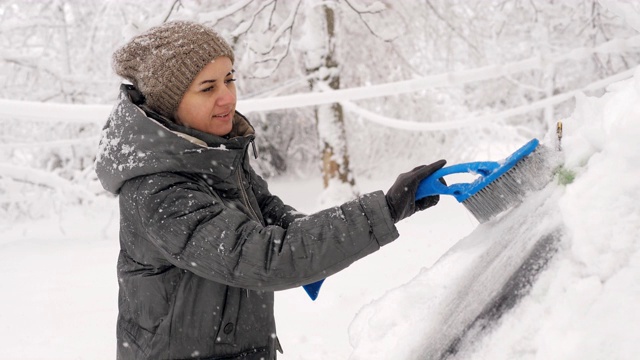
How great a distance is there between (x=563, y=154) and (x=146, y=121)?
3.68ft

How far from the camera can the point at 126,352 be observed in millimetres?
1855

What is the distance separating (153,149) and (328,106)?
266 inches

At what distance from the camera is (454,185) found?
1.63 metres

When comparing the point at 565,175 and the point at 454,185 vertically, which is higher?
the point at 454,185

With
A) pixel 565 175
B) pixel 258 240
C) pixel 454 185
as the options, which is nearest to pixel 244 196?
pixel 258 240

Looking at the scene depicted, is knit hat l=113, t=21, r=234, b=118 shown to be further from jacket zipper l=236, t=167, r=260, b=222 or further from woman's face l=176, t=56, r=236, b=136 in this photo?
jacket zipper l=236, t=167, r=260, b=222

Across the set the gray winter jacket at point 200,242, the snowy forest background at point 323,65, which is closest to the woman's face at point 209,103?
the gray winter jacket at point 200,242

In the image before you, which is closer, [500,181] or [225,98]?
[500,181]

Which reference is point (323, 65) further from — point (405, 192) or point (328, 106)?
point (405, 192)

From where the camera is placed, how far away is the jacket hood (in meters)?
1.66

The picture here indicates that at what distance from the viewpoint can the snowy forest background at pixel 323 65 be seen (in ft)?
26.8

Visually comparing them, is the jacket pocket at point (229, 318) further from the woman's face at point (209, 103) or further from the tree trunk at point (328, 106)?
the tree trunk at point (328, 106)

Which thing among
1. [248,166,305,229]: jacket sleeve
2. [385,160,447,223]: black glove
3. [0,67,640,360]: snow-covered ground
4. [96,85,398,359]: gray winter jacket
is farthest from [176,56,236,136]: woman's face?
[0,67,640,360]: snow-covered ground

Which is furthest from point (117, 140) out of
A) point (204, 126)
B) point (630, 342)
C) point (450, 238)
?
point (450, 238)
